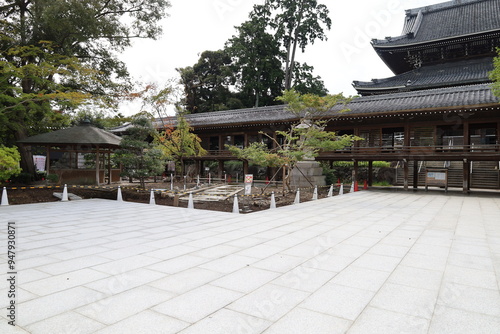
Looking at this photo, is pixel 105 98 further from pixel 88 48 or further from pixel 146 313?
pixel 146 313

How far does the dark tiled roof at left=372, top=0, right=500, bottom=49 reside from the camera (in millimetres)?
25266

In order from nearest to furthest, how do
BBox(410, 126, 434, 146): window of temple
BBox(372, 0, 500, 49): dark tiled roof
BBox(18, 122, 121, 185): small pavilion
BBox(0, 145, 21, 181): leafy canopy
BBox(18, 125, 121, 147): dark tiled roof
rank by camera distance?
BBox(0, 145, 21, 181): leafy canopy → BBox(18, 125, 121, 147): dark tiled roof → BBox(18, 122, 121, 185): small pavilion → BBox(410, 126, 434, 146): window of temple → BBox(372, 0, 500, 49): dark tiled roof

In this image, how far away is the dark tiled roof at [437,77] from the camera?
23312 millimetres

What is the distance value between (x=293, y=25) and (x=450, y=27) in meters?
17.0

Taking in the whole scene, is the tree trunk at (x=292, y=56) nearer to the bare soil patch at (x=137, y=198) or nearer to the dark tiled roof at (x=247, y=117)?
the dark tiled roof at (x=247, y=117)

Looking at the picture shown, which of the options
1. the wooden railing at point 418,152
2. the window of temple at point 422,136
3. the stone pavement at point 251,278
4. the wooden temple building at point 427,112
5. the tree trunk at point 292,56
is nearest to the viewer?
the stone pavement at point 251,278

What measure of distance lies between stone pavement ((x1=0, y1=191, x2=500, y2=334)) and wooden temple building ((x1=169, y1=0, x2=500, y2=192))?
12090 millimetres

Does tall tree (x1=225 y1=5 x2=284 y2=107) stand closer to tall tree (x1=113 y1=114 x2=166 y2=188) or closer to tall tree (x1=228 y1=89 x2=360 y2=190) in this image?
tall tree (x1=228 y1=89 x2=360 y2=190)

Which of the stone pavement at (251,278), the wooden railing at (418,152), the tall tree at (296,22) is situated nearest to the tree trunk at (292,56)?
the tall tree at (296,22)

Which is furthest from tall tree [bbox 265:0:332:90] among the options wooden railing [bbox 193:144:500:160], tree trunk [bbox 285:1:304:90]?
wooden railing [bbox 193:144:500:160]

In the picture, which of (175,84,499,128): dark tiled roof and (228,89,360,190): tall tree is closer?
(228,89,360,190): tall tree

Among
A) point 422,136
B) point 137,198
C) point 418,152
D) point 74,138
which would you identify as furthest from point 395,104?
point 74,138

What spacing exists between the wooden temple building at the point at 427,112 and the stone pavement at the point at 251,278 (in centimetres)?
1209

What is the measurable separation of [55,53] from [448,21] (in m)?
32.4
